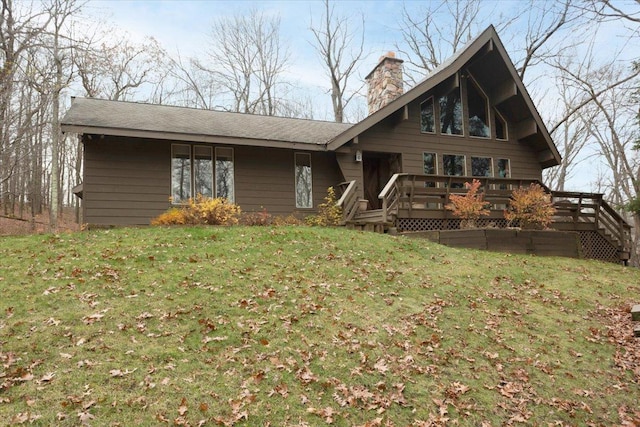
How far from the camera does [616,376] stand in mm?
5086

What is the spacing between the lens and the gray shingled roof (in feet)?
35.6

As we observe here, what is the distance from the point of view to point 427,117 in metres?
14.7

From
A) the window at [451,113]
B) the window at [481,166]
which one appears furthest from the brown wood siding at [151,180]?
the window at [481,166]

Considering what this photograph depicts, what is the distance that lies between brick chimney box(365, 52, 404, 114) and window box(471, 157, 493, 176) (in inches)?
151

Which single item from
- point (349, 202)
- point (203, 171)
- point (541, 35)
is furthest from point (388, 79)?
point (541, 35)

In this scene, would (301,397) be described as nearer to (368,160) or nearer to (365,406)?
(365,406)

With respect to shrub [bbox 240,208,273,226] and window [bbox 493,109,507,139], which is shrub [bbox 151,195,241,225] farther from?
window [bbox 493,109,507,139]

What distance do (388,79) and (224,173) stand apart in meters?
7.49

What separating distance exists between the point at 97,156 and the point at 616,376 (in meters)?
12.1

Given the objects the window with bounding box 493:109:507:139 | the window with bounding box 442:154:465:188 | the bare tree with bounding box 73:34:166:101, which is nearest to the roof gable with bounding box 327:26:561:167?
the window with bounding box 493:109:507:139

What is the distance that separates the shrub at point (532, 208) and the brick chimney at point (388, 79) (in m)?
6.06

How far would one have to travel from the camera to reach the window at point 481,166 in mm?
15164

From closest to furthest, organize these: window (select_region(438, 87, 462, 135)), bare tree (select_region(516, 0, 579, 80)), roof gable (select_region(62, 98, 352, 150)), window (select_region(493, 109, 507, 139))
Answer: roof gable (select_region(62, 98, 352, 150)), window (select_region(438, 87, 462, 135)), window (select_region(493, 109, 507, 139)), bare tree (select_region(516, 0, 579, 80))

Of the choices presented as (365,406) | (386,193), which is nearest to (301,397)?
(365,406)
